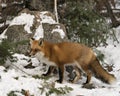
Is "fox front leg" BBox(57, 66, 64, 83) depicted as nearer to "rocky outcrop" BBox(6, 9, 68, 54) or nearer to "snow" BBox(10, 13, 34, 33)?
"rocky outcrop" BBox(6, 9, 68, 54)

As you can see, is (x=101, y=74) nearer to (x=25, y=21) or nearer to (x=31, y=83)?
(x=31, y=83)

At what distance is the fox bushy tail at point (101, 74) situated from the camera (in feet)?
25.5

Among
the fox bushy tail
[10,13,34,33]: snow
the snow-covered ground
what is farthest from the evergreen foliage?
the fox bushy tail

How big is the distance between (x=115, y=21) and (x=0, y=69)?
7.10 m

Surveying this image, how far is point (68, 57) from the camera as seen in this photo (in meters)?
7.78

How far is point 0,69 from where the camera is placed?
24.4ft

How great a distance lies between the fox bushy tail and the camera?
7.79 meters

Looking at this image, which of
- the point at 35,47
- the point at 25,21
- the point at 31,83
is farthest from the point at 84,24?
the point at 31,83

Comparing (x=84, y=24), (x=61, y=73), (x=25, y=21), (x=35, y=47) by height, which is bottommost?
(x=61, y=73)

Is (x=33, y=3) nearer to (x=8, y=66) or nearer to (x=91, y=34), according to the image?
(x=91, y=34)

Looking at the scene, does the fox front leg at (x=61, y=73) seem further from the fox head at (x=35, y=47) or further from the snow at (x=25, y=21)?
the snow at (x=25, y=21)

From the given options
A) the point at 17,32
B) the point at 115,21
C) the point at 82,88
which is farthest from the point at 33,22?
the point at 115,21

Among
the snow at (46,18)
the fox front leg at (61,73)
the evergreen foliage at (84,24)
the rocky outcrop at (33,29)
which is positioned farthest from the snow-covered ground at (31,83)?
the evergreen foliage at (84,24)

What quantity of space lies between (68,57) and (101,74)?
782 mm
